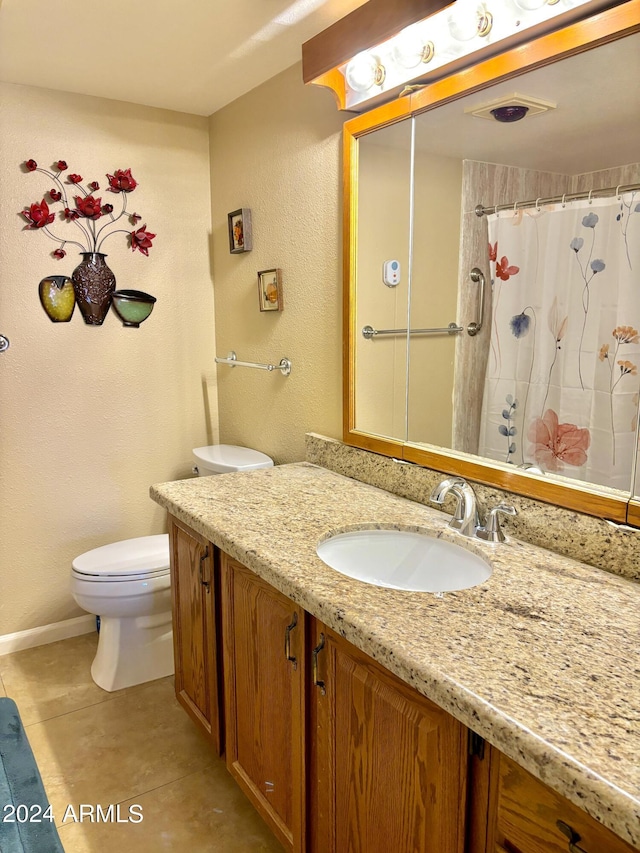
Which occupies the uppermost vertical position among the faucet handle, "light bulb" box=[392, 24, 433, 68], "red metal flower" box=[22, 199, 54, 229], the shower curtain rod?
"light bulb" box=[392, 24, 433, 68]

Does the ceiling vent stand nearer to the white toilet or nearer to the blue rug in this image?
the white toilet

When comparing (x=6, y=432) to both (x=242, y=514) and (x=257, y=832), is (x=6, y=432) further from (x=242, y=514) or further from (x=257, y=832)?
(x=257, y=832)

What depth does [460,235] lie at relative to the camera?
5.23 feet

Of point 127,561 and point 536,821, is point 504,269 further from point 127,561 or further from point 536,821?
point 127,561

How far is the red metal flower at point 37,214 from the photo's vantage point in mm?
2363

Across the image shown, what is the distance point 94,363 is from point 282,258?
92 centimetres

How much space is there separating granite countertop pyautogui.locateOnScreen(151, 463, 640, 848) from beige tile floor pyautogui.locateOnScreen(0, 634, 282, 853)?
853 mm

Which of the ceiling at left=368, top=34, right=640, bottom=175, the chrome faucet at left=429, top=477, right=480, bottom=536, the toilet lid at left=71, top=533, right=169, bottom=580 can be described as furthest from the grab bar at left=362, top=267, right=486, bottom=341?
the toilet lid at left=71, top=533, right=169, bottom=580

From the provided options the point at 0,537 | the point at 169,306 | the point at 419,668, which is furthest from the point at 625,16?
the point at 0,537

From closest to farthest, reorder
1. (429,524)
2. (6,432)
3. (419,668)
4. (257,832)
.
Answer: (419,668), (429,524), (257,832), (6,432)

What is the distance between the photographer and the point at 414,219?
1741 mm

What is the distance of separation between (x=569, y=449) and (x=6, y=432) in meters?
2.08

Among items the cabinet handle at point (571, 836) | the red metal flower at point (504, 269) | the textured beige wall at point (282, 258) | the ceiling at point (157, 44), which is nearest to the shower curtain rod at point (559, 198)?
the red metal flower at point (504, 269)

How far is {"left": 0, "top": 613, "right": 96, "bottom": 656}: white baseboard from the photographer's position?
255 cm
